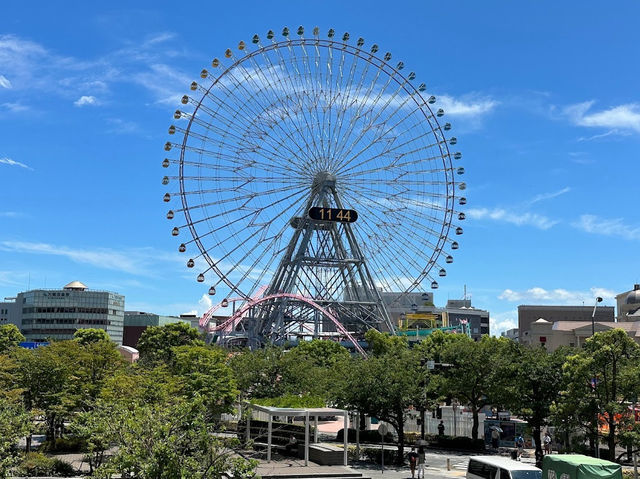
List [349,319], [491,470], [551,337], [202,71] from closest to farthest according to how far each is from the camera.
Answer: [491,470] < [202,71] < [349,319] < [551,337]

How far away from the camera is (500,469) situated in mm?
26750

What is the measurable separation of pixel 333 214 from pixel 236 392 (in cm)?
4247

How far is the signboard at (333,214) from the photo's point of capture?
265 feet

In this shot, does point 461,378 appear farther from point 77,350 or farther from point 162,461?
point 162,461

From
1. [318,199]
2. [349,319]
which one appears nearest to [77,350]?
[318,199]

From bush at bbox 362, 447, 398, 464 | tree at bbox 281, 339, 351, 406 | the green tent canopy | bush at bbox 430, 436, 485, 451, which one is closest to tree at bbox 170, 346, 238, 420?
tree at bbox 281, 339, 351, 406

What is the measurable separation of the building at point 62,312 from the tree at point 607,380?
4707 inches

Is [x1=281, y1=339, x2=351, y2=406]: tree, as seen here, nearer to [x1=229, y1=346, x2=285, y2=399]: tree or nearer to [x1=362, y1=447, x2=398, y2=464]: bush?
[x1=229, y1=346, x2=285, y2=399]: tree

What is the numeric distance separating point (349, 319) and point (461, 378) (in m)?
46.2

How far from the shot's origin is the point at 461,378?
4825 centimetres

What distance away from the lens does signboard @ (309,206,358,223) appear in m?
80.8

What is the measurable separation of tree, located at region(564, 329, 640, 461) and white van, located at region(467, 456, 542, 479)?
442 centimetres

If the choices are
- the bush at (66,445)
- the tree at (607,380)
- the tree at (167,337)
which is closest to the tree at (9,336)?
the tree at (167,337)

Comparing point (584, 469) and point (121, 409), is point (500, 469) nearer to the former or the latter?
point (584, 469)
